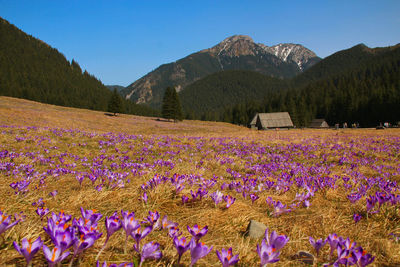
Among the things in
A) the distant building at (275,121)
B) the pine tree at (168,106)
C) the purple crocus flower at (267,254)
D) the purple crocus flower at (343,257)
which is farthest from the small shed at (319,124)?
the purple crocus flower at (267,254)

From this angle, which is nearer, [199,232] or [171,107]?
[199,232]

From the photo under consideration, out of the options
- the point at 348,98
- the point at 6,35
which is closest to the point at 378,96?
the point at 348,98

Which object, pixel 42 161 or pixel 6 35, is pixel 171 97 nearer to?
pixel 42 161

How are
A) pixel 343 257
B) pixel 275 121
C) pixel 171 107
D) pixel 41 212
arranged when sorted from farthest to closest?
pixel 275 121, pixel 171 107, pixel 41 212, pixel 343 257

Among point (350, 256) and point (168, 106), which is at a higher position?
point (168, 106)

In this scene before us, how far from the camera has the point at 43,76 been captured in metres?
139

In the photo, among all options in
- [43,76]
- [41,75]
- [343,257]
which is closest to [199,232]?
[343,257]

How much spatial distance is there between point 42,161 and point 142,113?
143 metres

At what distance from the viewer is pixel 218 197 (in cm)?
272

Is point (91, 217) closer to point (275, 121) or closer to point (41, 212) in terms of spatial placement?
point (41, 212)

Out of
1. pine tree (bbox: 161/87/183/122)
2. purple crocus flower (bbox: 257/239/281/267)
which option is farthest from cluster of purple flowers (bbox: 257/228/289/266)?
pine tree (bbox: 161/87/183/122)

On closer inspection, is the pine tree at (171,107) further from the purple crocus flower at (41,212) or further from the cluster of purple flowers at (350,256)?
the cluster of purple flowers at (350,256)

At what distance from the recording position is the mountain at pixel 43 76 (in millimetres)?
115106

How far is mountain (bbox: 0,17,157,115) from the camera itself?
4532 inches
